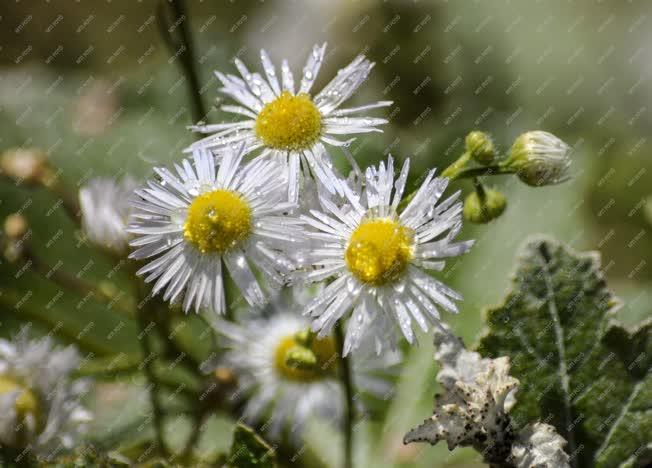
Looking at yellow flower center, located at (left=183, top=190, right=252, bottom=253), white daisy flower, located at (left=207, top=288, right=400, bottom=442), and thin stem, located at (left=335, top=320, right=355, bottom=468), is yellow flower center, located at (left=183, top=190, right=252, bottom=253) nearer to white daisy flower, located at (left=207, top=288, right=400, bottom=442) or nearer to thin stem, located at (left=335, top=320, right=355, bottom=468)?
thin stem, located at (left=335, top=320, right=355, bottom=468)

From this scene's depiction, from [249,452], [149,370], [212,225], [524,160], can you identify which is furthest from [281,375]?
[524,160]

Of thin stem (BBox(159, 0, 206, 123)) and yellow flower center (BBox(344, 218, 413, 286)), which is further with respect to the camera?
thin stem (BBox(159, 0, 206, 123))

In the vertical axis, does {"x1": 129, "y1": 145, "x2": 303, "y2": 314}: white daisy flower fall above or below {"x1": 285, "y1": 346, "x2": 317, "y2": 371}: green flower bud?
above

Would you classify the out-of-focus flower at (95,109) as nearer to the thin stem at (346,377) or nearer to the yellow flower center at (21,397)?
the yellow flower center at (21,397)

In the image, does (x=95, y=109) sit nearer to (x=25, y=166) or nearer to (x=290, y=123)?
(x=25, y=166)

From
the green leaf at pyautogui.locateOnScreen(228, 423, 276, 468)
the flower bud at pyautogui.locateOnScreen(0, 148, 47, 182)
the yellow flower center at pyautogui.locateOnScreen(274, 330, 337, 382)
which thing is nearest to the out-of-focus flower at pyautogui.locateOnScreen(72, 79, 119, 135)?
the flower bud at pyautogui.locateOnScreen(0, 148, 47, 182)

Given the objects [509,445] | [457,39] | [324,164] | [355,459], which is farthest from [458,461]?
[457,39]

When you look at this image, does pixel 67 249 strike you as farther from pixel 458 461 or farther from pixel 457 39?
pixel 457 39
